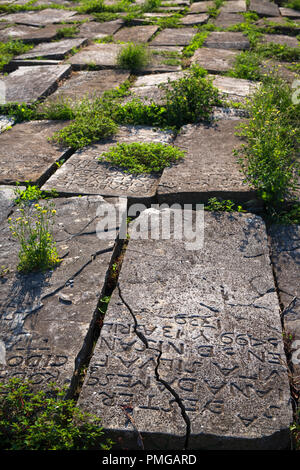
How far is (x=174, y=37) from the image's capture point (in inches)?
286

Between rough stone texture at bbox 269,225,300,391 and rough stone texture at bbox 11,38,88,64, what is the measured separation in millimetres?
4737

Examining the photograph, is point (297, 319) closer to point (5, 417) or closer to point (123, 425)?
point (123, 425)

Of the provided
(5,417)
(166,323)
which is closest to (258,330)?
(166,323)

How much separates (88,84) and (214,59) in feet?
6.10

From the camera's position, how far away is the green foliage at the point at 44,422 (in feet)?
5.97

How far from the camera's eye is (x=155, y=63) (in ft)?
19.8

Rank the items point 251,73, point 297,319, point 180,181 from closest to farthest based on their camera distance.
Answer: point 297,319
point 180,181
point 251,73

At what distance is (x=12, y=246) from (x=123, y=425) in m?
1.43

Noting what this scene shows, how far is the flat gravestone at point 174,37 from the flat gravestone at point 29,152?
3.28 m

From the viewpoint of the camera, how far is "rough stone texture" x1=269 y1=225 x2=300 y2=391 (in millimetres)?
2354

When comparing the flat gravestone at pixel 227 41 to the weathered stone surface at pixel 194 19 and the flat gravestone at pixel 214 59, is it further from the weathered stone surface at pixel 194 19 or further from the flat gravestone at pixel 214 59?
the weathered stone surface at pixel 194 19

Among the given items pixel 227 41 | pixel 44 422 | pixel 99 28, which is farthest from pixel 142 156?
pixel 99 28

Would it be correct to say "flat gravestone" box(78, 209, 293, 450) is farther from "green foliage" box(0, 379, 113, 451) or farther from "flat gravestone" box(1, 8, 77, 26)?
"flat gravestone" box(1, 8, 77, 26)
